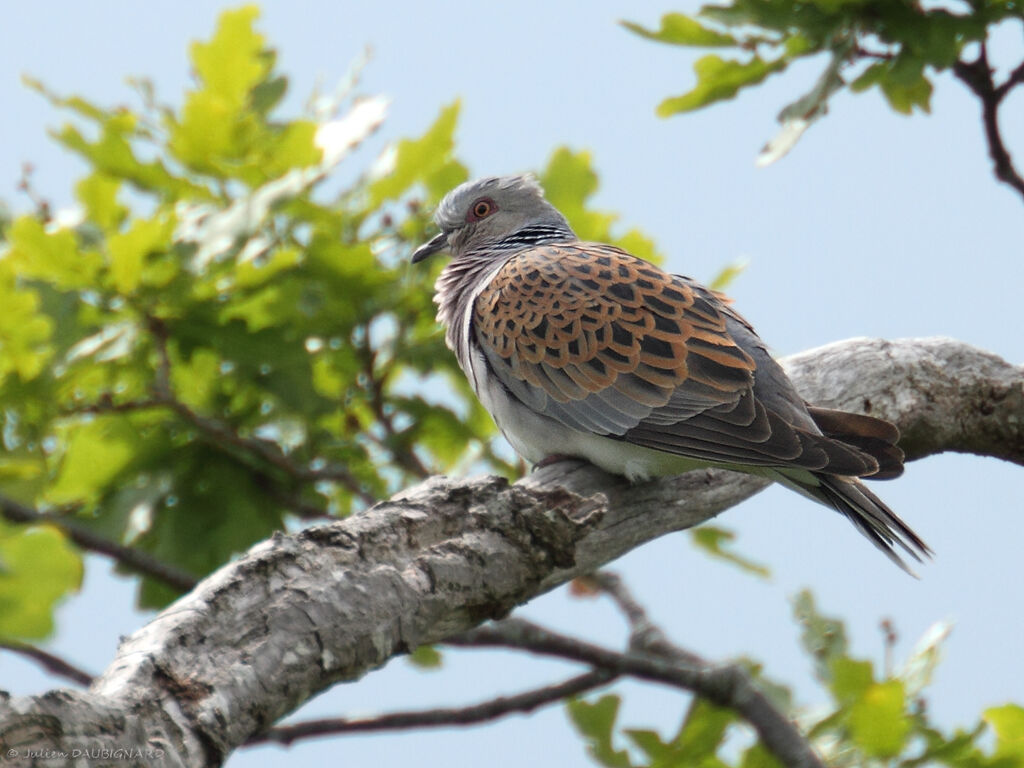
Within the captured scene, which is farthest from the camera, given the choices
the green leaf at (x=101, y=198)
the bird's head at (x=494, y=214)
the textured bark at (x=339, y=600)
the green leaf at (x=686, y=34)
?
the bird's head at (x=494, y=214)

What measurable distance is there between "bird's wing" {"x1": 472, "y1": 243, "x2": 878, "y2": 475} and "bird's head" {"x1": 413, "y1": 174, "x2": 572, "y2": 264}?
524 millimetres

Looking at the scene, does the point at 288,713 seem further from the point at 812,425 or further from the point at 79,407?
the point at 812,425

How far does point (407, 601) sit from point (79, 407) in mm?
1084

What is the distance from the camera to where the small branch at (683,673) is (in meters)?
2.27

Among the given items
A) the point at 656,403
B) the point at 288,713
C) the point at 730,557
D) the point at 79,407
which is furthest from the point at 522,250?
the point at 288,713

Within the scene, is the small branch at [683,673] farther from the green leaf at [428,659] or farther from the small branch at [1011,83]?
the small branch at [1011,83]

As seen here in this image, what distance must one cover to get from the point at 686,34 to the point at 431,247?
0.91m

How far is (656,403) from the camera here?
2525 millimetres

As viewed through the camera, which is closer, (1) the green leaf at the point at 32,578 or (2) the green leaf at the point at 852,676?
(1) the green leaf at the point at 32,578

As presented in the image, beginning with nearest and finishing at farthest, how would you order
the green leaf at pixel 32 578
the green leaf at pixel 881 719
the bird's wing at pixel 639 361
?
the green leaf at pixel 32 578, the green leaf at pixel 881 719, the bird's wing at pixel 639 361

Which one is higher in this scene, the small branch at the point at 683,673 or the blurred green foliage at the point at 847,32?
the blurred green foliage at the point at 847,32

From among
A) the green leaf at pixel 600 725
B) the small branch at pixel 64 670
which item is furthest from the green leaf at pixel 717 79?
the small branch at pixel 64 670

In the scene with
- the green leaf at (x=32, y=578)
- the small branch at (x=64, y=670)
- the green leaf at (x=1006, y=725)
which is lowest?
the green leaf at (x=32, y=578)

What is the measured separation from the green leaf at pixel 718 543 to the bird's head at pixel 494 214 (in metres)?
0.93
